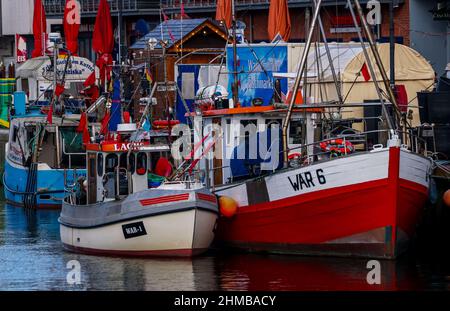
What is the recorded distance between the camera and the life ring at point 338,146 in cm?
2870

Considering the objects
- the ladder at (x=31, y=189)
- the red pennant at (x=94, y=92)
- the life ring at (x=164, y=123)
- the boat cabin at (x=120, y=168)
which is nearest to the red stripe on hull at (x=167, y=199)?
the boat cabin at (x=120, y=168)

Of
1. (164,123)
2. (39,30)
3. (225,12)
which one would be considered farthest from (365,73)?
(39,30)

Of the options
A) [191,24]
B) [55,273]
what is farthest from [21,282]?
[191,24]

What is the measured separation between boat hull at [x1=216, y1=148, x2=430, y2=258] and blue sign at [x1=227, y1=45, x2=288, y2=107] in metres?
7.75

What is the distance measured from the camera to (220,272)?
27.4 meters

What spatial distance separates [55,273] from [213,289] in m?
3.93

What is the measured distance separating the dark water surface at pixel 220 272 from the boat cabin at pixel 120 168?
4.95 ft

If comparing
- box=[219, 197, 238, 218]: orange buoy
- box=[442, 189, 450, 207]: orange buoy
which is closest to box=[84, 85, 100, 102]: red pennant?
box=[219, 197, 238, 218]: orange buoy

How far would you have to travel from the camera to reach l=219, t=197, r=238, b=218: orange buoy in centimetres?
2922

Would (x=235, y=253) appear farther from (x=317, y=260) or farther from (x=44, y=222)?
(x=44, y=222)

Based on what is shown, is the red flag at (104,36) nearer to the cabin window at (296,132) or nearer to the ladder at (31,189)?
the ladder at (31,189)

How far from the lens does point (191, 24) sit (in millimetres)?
49375

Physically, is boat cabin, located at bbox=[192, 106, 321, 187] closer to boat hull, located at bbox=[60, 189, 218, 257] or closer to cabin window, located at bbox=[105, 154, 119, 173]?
boat hull, located at bbox=[60, 189, 218, 257]

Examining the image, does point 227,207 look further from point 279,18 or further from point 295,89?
point 279,18
